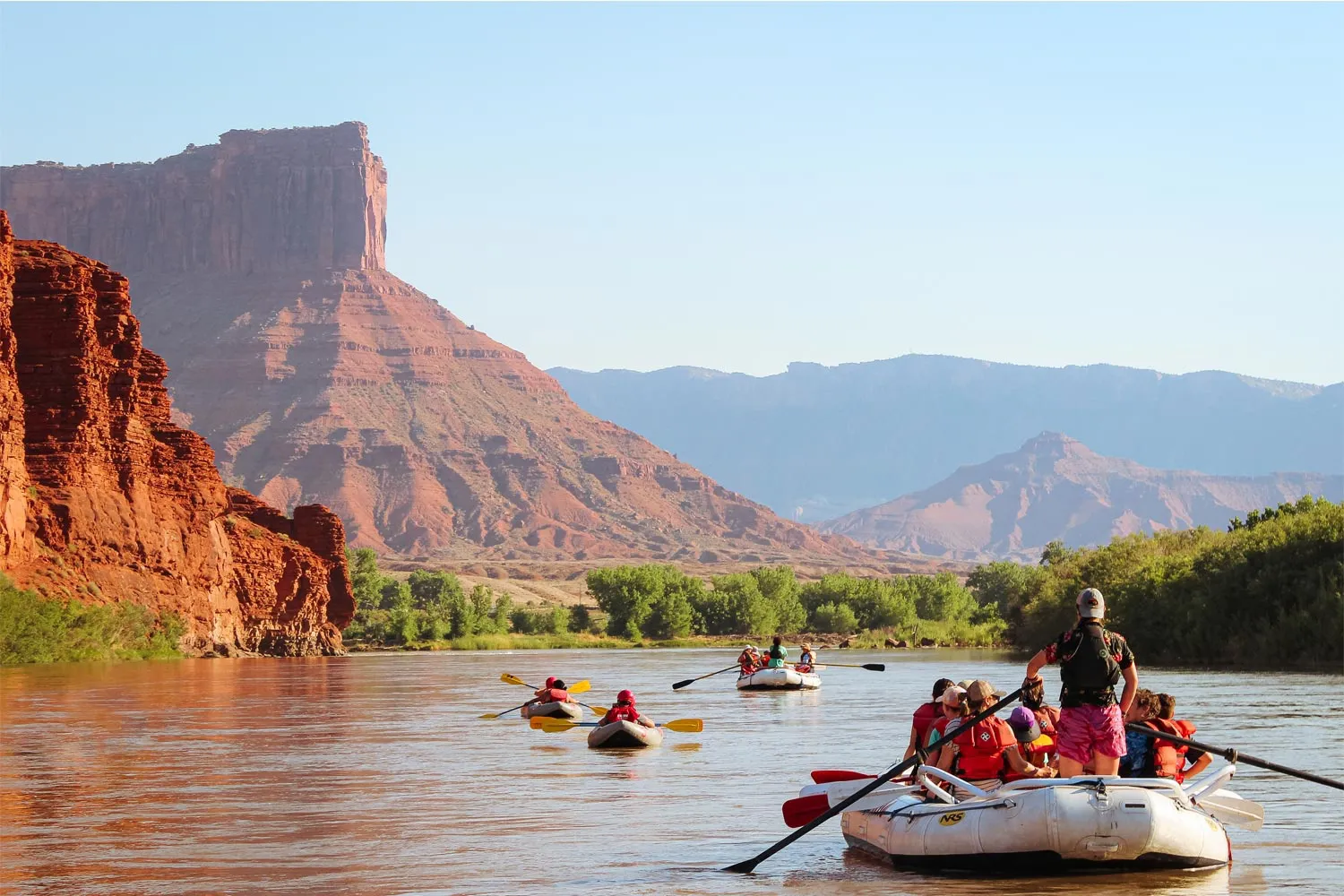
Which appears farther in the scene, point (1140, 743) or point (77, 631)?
point (77, 631)

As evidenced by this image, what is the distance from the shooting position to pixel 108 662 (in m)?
78.2

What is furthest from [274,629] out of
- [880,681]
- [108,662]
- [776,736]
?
[776,736]

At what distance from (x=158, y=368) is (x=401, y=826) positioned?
82405mm

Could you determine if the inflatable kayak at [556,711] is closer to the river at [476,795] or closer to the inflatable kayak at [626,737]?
the river at [476,795]

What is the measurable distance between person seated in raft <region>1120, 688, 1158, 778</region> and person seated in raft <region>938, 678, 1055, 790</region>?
822mm

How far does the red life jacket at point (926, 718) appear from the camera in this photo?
1950 centimetres

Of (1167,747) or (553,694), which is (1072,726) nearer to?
(1167,747)

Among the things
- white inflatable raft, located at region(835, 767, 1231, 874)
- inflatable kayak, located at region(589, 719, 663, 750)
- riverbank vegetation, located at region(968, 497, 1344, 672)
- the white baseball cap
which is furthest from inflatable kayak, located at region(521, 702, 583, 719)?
riverbank vegetation, located at region(968, 497, 1344, 672)

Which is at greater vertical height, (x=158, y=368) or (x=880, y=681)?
(x=158, y=368)

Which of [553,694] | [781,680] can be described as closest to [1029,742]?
[553,694]

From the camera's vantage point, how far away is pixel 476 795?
26438 millimetres

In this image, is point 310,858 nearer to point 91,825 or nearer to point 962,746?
point 91,825

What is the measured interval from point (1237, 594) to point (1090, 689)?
56.2m

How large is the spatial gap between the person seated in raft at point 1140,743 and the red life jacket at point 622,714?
709 inches
